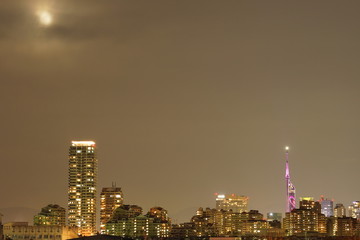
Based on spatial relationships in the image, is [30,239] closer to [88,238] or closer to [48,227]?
[48,227]

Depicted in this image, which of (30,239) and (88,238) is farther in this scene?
(30,239)

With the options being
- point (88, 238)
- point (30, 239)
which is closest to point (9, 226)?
point (30, 239)

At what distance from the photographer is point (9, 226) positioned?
160 m

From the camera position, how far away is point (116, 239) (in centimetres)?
13462

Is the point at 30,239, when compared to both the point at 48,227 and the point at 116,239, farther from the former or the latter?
the point at 116,239

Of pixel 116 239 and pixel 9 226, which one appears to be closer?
pixel 116 239

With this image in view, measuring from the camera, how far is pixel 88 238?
134 meters

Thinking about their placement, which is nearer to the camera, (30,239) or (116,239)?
(116,239)

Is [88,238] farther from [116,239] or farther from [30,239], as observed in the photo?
[30,239]

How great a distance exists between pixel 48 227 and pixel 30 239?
14.4ft

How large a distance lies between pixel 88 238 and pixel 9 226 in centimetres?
3161

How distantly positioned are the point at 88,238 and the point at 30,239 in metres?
26.8

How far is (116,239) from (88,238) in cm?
447

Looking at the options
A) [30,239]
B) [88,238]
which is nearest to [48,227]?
[30,239]
